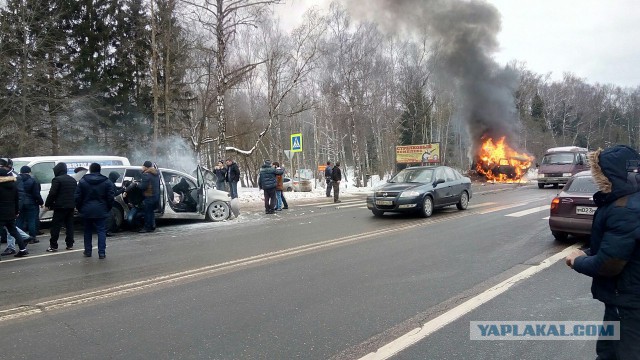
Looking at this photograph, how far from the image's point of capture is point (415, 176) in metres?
13.2

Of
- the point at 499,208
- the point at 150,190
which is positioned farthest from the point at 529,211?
the point at 150,190

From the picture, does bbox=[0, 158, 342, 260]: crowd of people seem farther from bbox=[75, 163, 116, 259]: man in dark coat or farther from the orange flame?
the orange flame

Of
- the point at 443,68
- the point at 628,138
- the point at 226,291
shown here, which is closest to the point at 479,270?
the point at 226,291

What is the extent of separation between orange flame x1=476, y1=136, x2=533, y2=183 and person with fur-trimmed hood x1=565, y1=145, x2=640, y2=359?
1212 inches

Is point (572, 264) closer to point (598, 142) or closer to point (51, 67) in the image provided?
point (51, 67)

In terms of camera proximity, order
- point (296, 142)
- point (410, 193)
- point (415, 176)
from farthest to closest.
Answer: point (296, 142) < point (415, 176) < point (410, 193)

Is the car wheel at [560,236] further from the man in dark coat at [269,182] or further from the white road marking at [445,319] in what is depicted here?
the man in dark coat at [269,182]

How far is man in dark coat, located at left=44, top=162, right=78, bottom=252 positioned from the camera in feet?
27.3

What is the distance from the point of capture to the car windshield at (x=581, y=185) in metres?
8.10

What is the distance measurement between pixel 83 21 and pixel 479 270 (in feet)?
89.8

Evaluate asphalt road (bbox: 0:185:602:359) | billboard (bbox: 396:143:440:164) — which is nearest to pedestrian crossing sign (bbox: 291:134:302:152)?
asphalt road (bbox: 0:185:602:359)

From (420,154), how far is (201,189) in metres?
23.3

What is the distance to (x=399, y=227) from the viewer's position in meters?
10.6

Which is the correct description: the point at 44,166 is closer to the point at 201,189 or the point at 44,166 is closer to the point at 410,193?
the point at 201,189
